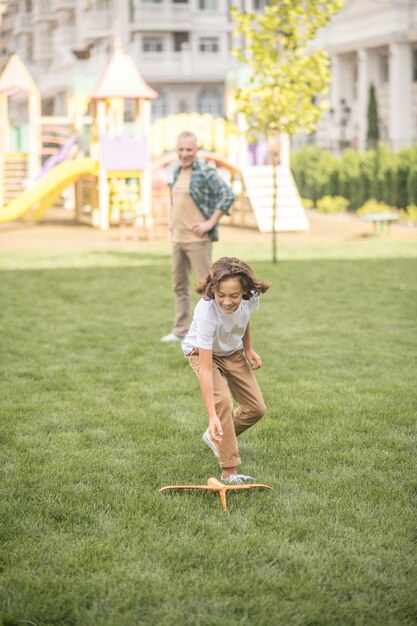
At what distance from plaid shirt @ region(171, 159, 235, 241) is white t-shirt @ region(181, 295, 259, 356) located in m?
4.22

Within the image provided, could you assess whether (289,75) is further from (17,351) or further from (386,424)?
(386,424)

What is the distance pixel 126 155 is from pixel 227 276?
66.6 feet

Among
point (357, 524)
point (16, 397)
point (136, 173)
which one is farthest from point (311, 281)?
point (136, 173)

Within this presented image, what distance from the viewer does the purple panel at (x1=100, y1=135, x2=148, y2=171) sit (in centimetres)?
2477

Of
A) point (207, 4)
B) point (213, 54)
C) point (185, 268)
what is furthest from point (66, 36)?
point (185, 268)

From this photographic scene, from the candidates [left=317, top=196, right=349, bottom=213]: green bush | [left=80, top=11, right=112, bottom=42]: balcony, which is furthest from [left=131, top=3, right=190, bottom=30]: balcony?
[left=317, top=196, right=349, bottom=213]: green bush

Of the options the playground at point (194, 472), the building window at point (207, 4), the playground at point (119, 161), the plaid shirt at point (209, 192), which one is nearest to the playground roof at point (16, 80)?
the playground at point (119, 161)

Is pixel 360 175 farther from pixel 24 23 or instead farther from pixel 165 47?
pixel 24 23

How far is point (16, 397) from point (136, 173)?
18244 mm

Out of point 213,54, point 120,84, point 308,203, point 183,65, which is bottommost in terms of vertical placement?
point 308,203

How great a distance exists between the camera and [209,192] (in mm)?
9633

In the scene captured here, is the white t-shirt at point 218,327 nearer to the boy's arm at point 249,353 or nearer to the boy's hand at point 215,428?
the boy's arm at point 249,353

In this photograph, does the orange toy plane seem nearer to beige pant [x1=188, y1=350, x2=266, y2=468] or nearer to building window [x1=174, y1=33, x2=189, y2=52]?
beige pant [x1=188, y1=350, x2=266, y2=468]

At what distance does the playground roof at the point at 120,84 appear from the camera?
25594 millimetres
